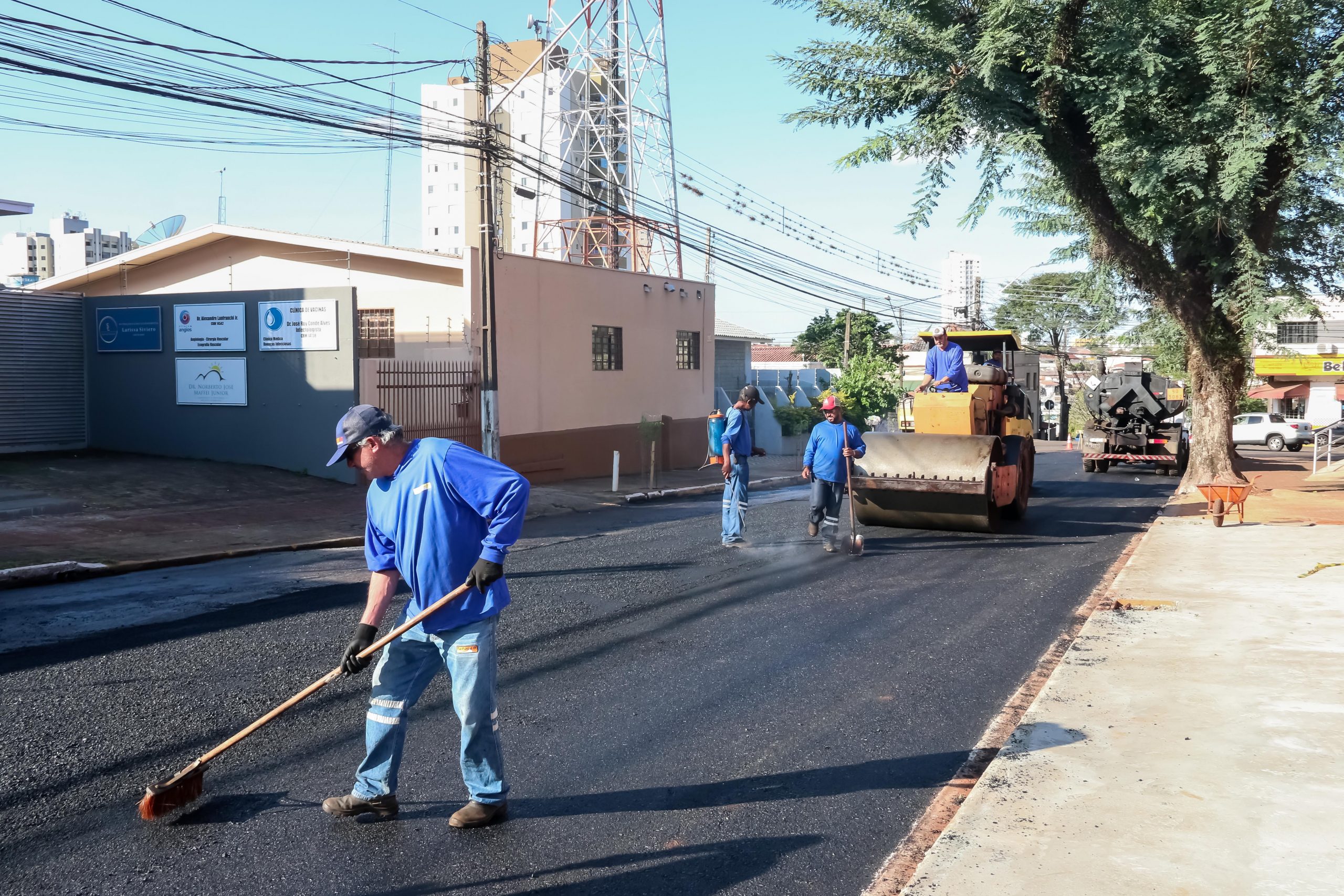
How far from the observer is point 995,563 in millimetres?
11188

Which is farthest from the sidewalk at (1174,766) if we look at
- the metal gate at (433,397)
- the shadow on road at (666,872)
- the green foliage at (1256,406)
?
the green foliage at (1256,406)

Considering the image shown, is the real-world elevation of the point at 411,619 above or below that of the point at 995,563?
above

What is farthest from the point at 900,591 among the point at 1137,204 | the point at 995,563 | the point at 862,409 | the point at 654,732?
the point at 862,409

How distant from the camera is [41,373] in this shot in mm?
19672

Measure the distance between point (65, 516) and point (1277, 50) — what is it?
17548mm

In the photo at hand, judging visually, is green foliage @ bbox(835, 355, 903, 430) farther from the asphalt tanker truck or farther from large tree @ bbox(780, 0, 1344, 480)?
large tree @ bbox(780, 0, 1344, 480)

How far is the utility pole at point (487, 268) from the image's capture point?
1662 centimetres

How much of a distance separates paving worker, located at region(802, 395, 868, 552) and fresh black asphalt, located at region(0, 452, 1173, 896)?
1.70 meters

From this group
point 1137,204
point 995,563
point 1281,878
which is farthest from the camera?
point 1137,204

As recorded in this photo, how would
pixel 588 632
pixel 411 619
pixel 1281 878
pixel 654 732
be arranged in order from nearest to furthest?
pixel 1281 878 → pixel 411 619 → pixel 654 732 → pixel 588 632

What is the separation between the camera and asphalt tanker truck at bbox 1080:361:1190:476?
2469 cm

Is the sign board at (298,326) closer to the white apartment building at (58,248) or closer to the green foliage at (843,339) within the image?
the green foliage at (843,339)

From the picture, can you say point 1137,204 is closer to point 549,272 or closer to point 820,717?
point 549,272

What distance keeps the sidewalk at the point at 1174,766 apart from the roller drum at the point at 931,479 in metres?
3.72
